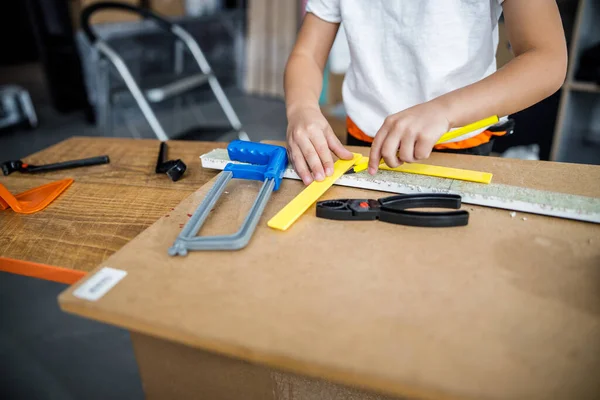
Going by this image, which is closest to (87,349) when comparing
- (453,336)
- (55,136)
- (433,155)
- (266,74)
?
(433,155)

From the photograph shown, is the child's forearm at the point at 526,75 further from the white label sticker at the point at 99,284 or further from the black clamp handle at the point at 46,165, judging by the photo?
the black clamp handle at the point at 46,165

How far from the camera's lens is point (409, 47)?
761 millimetres

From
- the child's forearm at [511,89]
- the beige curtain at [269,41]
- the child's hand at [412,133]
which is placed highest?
the child's forearm at [511,89]

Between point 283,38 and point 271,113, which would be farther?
point 283,38

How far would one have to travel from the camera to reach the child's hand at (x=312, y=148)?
612 mm

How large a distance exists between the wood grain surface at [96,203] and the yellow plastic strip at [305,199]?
6.9 inches

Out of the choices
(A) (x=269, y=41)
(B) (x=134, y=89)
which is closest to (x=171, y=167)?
(B) (x=134, y=89)

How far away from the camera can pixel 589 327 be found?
13.9 inches

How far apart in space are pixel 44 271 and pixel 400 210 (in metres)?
0.40

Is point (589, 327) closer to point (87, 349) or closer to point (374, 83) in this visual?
point (374, 83)

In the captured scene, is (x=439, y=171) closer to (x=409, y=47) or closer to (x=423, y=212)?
(x=423, y=212)

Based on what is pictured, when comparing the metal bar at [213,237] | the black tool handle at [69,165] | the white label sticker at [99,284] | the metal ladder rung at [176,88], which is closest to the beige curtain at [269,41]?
the metal ladder rung at [176,88]

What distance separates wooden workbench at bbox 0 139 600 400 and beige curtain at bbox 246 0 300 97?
9.95ft

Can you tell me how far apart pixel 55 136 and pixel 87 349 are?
1941 mm
